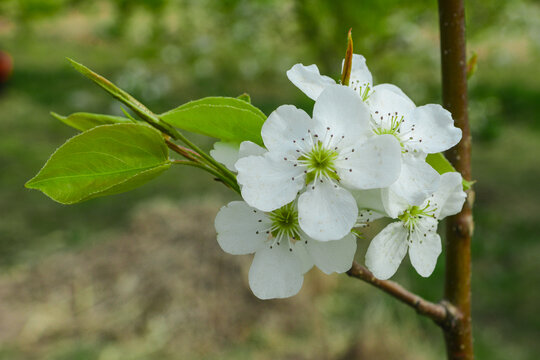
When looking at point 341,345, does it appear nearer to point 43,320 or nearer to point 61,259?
point 43,320

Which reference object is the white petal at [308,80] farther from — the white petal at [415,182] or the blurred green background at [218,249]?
the blurred green background at [218,249]

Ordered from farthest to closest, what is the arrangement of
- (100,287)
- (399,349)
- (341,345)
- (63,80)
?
(63,80), (100,287), (341,345), (399,349)

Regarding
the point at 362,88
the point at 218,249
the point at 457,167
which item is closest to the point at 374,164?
the point at 362,88

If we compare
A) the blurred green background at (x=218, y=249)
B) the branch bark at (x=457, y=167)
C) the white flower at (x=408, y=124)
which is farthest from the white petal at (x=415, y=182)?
the blurred green background at (x=218, y=249)

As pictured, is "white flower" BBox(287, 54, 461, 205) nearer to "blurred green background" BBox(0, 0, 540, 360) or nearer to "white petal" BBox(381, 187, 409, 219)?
"white petal" BBox(381, 187, 409, 219)

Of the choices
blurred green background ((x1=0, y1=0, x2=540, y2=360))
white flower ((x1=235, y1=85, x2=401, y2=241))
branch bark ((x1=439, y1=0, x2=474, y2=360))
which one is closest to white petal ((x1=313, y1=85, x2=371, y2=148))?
white flower ((x1=235, y1=85, x2=401, y2=241))

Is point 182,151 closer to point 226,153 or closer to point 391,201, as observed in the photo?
point 226,153

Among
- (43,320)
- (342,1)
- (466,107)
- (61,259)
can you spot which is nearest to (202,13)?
(342,1)

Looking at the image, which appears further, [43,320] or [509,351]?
[43,320]
